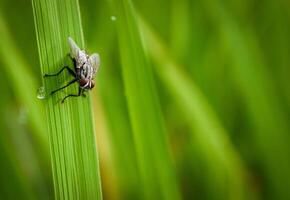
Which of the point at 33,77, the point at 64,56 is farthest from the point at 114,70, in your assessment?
the point at 64,56

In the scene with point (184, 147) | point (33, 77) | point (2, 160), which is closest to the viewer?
point (2, 160)

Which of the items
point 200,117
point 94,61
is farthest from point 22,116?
point 200,117

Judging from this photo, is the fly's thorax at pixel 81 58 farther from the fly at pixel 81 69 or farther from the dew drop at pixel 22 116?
the dew drop at pixel 22 116

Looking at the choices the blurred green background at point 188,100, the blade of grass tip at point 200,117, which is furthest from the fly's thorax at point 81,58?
the blade of grass tip at point 200,117

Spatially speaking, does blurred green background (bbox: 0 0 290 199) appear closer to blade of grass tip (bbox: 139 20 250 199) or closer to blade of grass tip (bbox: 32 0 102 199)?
blade of grass tip (bbox: 139 20 250 199)

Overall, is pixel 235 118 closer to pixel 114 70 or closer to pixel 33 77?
pixel 114 70

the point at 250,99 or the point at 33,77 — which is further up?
the point at 33,77

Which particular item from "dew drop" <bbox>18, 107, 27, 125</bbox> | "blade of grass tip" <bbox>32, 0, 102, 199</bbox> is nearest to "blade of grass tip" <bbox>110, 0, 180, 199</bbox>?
"blade of grass tip" <bbox>32, 0, 102, 199</bbox>
